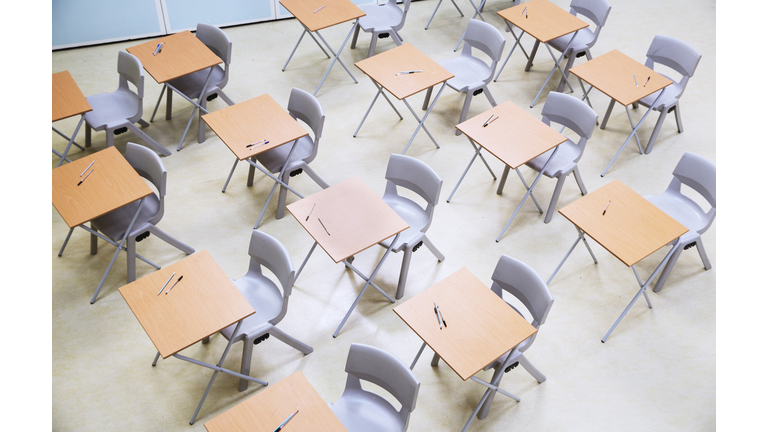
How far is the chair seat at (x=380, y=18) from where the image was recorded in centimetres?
695

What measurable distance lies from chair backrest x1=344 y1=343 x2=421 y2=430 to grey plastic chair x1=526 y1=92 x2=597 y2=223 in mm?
2534

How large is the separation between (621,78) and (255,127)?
3524 mm

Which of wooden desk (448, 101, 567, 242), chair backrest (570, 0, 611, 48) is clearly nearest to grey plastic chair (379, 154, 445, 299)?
wooden desk (448, 101, 567, 242)

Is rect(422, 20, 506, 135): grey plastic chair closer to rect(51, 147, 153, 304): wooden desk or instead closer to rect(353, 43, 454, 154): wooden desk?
rect(353, 43, 454, 154): wooden desk

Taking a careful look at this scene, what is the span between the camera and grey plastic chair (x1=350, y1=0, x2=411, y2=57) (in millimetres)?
6934

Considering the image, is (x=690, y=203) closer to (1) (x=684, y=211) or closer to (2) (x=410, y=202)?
(1) (x=684, y=211)

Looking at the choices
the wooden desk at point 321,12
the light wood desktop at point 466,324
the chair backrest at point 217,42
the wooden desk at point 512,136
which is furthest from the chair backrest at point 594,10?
the light wood desktop at point 466,324

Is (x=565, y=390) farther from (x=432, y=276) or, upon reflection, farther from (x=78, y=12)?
(x=78, y=12)

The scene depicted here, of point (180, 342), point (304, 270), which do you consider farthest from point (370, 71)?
point (180, 342)

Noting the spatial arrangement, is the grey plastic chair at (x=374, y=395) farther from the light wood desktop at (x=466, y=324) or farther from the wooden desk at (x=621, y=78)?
the wooden desk at (x=621, y=78)

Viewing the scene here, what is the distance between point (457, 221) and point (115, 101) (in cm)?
351

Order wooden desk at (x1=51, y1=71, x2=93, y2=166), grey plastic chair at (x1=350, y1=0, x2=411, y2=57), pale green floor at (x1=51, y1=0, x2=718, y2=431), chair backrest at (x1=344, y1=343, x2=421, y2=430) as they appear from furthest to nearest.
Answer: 1. grey plastic chair at (x1=350, y1=0, x2=411, y2=57)
2. wooden desk at (x1=51, y1=71, x2=93, y2=166)
3. pale green floor at (x1=51, y1=0, x2=718, y2=431)
4. chair backrest at (x1=344, y1=343, x2=421, y2=430)

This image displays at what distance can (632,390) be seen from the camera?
432 cm

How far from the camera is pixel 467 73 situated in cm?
635
